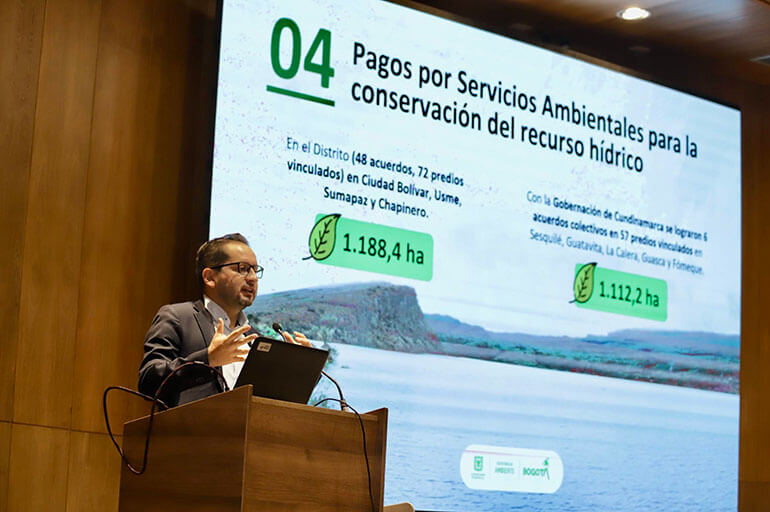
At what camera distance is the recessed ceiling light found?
5625mm

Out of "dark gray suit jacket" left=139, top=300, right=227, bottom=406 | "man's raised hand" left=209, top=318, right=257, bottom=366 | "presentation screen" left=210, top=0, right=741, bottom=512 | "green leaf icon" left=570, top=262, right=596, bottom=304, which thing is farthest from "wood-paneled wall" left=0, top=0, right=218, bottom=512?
"green leaf icon" left=570, top=262, right=596, bottom=304

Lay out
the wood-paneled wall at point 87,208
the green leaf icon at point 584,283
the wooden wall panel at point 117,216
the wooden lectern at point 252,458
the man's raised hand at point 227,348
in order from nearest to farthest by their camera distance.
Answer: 1. the wooden lectern at point 252,458
2. the man's raised hand at point 227,348
3. the wood-paneled wall at point 87,208
4. the wooden wall panel at point 117,216
5. the green leaf icon at point 584,283

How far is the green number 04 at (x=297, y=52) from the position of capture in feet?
15.2

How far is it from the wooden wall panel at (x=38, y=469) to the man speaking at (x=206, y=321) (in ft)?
3.13

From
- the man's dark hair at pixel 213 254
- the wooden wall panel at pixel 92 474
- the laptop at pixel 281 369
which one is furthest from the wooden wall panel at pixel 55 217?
the laptop at pixel 281 369

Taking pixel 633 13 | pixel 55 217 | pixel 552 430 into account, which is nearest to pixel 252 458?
pixel 55 217

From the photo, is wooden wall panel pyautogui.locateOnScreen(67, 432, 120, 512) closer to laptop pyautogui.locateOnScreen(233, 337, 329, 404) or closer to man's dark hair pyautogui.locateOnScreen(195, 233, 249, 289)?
man's dark hair pyautogui.locateOnScreen(195, 233, 249, 289)

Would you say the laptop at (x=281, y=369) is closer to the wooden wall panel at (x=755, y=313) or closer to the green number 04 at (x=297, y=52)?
the green number 04 at (x=297, y=52)

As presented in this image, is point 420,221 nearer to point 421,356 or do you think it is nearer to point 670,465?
point 421,356

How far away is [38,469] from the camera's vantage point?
4.07 meters

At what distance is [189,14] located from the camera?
468cm

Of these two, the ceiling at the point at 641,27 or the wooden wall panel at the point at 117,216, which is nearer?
the wooden wall panel at the point at 117,216

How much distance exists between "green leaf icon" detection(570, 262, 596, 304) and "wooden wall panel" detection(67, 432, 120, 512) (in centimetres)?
229

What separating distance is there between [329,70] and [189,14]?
612 mm
